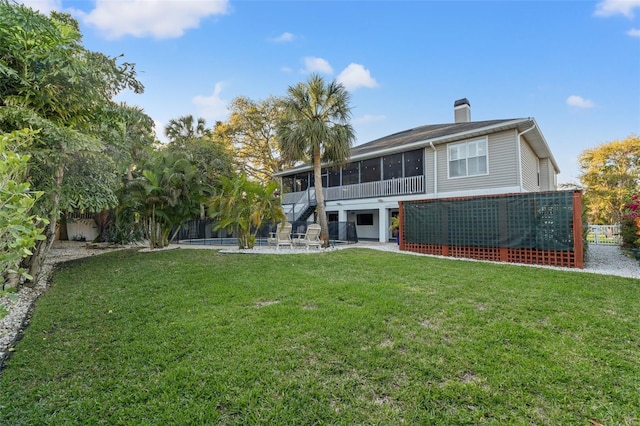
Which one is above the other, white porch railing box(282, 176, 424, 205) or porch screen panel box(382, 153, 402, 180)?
porch screen panel box(382, 153, 402, 180)

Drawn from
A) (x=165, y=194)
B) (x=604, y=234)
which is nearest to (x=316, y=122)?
(x=165, y=194)

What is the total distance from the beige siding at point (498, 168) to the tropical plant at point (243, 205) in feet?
27.7

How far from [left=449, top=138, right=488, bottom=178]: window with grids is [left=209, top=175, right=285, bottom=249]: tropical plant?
833 centimetres

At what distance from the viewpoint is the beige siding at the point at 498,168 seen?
12.1m

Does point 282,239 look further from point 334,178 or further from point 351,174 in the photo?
point 351,174

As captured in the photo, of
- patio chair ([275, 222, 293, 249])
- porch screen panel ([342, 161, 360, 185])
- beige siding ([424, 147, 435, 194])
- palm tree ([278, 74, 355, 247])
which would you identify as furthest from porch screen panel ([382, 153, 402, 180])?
patio chair ([275, 222, 293, 249])

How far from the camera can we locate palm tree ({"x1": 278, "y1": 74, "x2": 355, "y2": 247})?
1187cm

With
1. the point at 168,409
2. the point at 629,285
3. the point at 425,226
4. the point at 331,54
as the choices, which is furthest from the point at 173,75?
the point at 629,285

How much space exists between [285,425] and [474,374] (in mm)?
1774

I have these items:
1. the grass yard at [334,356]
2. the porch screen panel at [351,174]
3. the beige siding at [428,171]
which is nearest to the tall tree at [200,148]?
the porch screen panel at [351,174]

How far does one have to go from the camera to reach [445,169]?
14117 mm

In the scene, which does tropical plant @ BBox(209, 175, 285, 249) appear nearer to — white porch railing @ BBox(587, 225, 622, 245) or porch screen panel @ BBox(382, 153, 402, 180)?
porch screen panel @ BBox(382, 153, 402, 180)

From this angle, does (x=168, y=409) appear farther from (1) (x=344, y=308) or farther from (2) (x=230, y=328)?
(1) (x=344, y=308)

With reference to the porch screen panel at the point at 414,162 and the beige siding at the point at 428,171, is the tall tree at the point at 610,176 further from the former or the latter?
the beige siding at the point at 428,171
